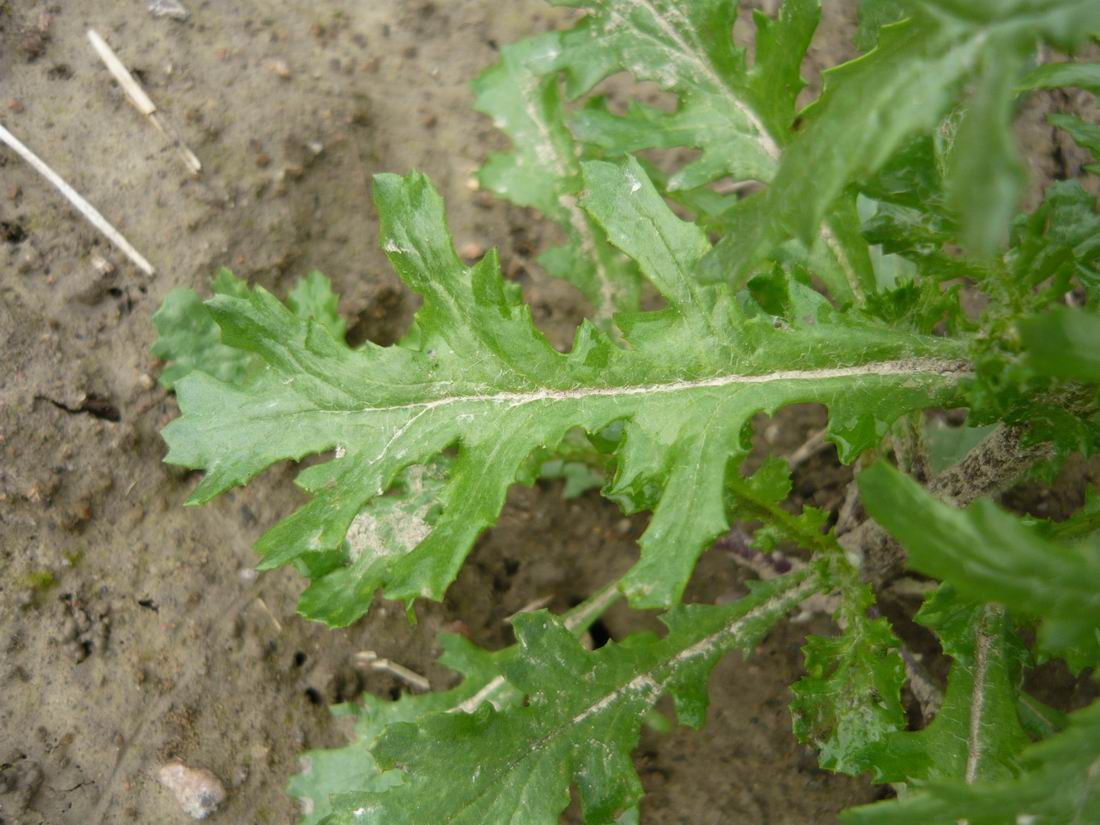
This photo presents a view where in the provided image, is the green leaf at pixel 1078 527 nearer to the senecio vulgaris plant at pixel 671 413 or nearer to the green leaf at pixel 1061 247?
the senecio vulgaris plant at pixel 671 413

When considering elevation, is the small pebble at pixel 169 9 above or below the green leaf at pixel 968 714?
above

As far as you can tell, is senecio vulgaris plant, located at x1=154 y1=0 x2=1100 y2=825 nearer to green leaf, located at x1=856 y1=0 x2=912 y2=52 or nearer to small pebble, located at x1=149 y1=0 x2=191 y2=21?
green leaf, located at x1=856 y1=0 x2=912 y2=52

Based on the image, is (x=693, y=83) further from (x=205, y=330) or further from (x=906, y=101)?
(x=205, y=330)

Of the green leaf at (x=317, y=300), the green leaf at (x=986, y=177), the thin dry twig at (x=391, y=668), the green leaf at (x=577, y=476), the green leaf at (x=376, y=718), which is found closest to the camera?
the green leaf at (x=986, y=177)

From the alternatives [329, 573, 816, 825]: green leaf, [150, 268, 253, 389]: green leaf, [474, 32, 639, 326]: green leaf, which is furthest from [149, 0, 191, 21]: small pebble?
[329, 573, 816, 825]: green leaf

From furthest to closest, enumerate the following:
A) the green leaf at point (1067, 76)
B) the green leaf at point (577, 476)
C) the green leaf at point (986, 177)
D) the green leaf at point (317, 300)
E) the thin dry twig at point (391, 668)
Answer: the green leaf at point (577, 476)
the thin dry twig at point (391, 668)
the green leaf at point (317, 300)
the green leaf at point (1067, 76)
the green leaf at point (986, 177)

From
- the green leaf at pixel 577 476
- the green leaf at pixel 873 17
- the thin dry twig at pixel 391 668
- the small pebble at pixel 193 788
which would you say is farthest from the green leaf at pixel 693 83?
the small pebble at pixel 193 788
